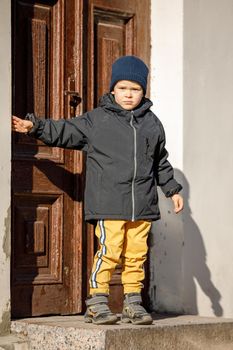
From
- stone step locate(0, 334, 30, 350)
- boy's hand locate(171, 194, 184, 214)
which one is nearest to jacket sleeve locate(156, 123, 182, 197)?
boy's hand locate(171, 194, 184, 214)

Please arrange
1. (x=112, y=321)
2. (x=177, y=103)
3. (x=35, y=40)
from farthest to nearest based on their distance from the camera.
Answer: (x=177, y=103) → (x=35, y=40) → (x=112, y=321)

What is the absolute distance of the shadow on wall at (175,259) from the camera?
7.46 m

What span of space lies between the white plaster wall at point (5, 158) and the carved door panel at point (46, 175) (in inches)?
9.9

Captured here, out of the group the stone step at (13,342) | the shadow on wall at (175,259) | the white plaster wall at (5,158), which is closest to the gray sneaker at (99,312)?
the stone step at (13,342)

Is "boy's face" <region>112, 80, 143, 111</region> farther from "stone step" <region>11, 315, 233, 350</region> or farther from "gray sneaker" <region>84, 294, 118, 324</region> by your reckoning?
"stone step" <region>11, 315, 233, 350</region>

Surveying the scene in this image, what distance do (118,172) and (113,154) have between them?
0.11 metres

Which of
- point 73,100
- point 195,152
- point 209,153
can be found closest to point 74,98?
point 73,100

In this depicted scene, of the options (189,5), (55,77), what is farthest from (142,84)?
(189,5)

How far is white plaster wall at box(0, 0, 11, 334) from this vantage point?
6406 mm

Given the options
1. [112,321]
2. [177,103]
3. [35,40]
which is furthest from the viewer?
[177,103]

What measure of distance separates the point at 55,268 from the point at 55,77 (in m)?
1.20

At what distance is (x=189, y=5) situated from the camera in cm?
758

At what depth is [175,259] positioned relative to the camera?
24.6 feet

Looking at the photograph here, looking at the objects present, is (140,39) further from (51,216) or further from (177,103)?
(51,216)
